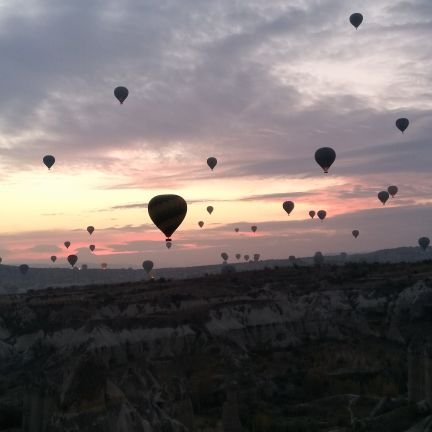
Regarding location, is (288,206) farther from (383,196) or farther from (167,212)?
(167,212)

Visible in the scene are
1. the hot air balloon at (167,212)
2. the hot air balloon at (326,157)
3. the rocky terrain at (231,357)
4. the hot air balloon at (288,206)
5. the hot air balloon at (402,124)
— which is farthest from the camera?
the hot air balloon at (288,206)

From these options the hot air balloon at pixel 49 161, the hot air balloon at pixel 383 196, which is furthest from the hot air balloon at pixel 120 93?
→ the hot air balloon at pixel 383 196

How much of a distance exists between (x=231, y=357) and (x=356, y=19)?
4706cm

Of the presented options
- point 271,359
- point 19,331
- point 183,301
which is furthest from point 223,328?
point 19,331

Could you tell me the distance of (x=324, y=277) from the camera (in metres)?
62.7

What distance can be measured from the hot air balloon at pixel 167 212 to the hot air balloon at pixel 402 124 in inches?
1404

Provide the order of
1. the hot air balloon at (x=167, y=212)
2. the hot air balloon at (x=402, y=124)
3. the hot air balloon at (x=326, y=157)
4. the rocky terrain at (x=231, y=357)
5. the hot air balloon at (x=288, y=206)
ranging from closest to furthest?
the rocky terrain at (x=231, y=357) → the hot air balloon at (x=167, y=212) → the hot air balloon at (x=326, y=157) → the hot air balloon at (x=402, y=124) → the hot air balloon at (x=288, y=206)

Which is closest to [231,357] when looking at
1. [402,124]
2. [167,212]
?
[167,212]

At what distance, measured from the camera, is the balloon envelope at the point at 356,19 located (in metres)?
71.1

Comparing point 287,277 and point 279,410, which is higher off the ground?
point 287,277

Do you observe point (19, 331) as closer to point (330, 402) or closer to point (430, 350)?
point (330, 402)

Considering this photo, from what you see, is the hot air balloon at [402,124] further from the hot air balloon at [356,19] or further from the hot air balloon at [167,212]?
the hot air balloon at [167,212]

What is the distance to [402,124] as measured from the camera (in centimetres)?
7538

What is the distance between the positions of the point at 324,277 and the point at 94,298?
23.4 meters
